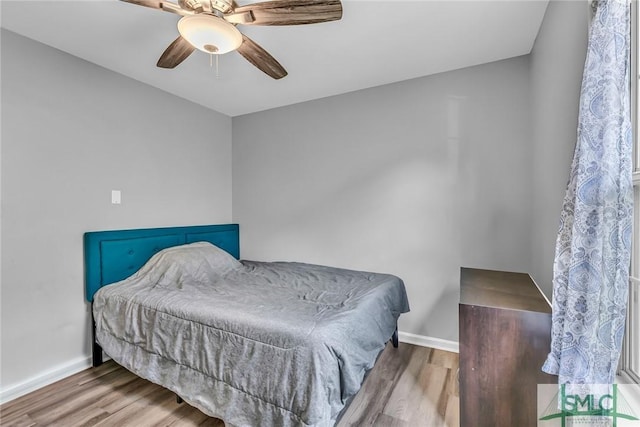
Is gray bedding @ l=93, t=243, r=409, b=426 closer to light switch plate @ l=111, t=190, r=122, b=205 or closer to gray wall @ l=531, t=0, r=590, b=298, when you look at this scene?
light switch plate @ l=111, t=190, r=122, b=205

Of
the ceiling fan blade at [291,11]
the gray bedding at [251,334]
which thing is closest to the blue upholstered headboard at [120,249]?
the gray bedding at [251,334]

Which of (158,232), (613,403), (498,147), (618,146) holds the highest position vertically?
(498,147)

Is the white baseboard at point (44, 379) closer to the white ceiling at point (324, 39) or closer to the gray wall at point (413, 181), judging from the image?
the gray wall at point (413, 181)

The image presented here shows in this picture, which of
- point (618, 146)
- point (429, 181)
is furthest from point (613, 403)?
point (429, 181)

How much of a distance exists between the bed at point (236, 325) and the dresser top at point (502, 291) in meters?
0.59

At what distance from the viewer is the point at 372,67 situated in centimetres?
248

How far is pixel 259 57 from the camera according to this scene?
1.86m

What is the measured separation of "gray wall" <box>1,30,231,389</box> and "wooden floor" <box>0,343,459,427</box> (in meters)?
0.27

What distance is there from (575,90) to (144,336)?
287 centimetres

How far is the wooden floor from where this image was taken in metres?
1.76

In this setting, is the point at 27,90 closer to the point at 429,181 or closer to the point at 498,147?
the point at 429,181

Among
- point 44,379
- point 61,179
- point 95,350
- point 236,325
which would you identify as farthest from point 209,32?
point 44,379

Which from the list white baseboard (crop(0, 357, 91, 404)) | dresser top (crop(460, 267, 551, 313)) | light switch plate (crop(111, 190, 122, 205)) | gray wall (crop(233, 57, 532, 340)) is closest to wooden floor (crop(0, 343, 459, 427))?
white baseboard (crop(0, 357, 91, 404))

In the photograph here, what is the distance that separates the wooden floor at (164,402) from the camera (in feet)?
5.78
